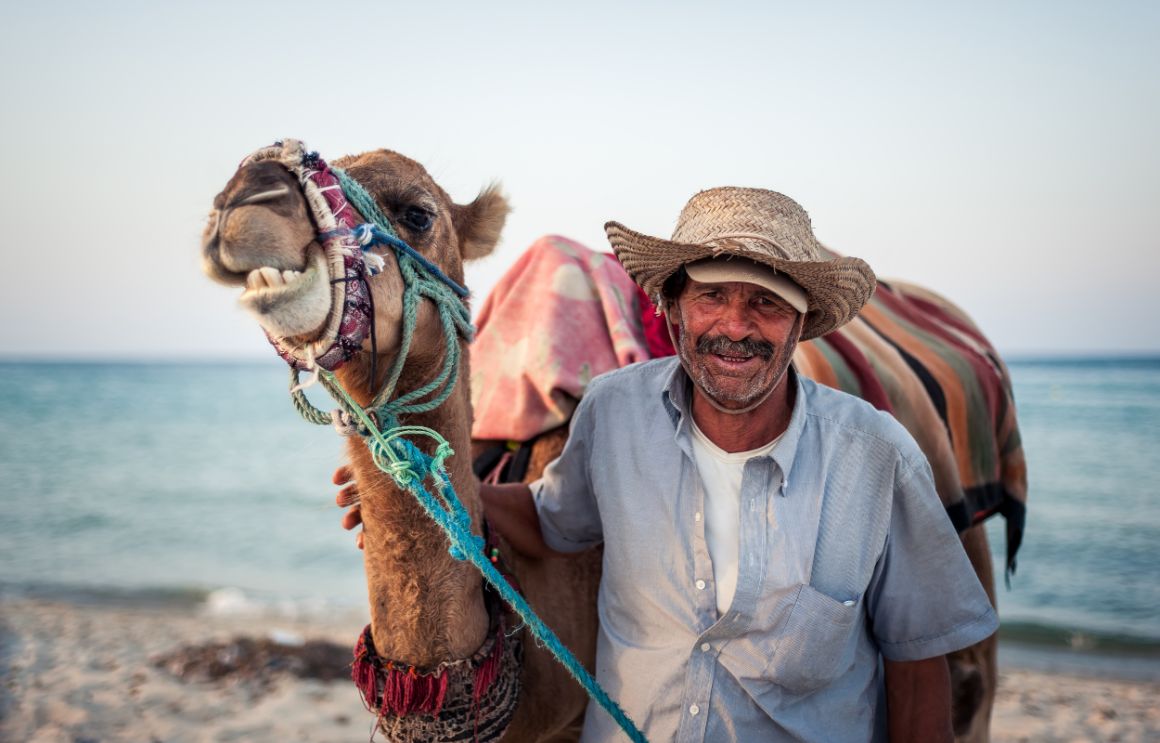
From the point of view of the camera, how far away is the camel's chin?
1.42 meters

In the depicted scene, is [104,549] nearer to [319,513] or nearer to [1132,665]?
[319,513]

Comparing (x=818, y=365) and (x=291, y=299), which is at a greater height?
(x=291, y=299)

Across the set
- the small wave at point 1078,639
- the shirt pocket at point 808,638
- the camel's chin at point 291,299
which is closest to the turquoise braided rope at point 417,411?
the camel's chin at point 291,299

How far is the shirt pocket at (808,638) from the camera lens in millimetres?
2000

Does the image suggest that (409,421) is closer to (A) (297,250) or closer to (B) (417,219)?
(B) (417,219)

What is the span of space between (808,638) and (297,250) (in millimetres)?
1422

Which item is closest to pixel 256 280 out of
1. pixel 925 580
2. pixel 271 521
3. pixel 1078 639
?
pixel 925 580

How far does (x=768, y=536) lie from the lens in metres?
2.03

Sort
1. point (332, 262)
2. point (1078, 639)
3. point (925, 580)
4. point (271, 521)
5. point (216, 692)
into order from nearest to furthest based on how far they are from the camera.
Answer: point (332, 262) < point (925, 580) < point (216, 692) < point (1078, 639) < point (271, 521)

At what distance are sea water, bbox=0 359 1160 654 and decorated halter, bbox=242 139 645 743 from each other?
39cm

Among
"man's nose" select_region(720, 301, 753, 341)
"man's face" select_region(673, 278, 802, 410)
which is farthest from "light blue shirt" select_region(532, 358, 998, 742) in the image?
"man's nose" select_region(720, 301, 753, 341)

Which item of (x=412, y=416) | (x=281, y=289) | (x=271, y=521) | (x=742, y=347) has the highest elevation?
(x=281, y=289)

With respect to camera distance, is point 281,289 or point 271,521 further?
point 271,521

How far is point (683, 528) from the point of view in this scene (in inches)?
84.0
